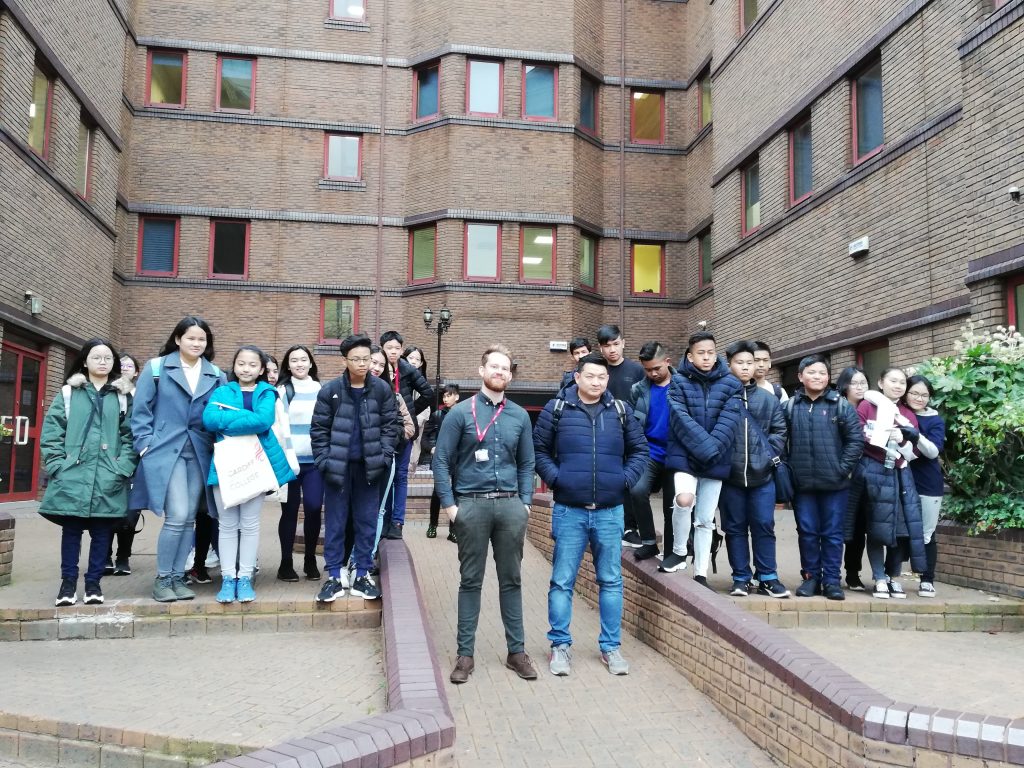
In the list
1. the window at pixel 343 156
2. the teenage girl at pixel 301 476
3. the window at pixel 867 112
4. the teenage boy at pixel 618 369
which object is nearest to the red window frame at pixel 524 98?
the window at pixel 343 156

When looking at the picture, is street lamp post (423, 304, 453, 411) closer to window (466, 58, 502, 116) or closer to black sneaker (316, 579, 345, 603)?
window (466, 58, 502, 116)

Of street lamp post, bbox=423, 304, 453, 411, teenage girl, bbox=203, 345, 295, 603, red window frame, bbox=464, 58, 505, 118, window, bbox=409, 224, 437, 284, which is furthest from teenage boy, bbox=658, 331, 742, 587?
red window frame, bbox=464, 58, 505, 118

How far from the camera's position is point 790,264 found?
15.2 meters

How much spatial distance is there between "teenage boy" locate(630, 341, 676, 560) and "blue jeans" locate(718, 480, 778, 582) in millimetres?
510

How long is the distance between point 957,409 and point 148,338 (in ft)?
60.2

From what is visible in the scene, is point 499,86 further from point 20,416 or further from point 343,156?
point 20,416

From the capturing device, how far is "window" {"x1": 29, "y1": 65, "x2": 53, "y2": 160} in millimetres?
14462

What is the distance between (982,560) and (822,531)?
63.4 inches

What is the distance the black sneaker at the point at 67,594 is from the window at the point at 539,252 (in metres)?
16.0

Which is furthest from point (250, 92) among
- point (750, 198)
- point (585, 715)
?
point (585, 715)

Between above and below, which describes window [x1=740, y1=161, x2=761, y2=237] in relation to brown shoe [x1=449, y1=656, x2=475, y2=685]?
above

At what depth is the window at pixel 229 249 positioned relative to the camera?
21.1 meters

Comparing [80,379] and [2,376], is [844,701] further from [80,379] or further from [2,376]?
[2,376]

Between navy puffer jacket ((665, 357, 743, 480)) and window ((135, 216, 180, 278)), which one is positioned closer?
navy puffer jacket ((665, 357, 743, 480))
